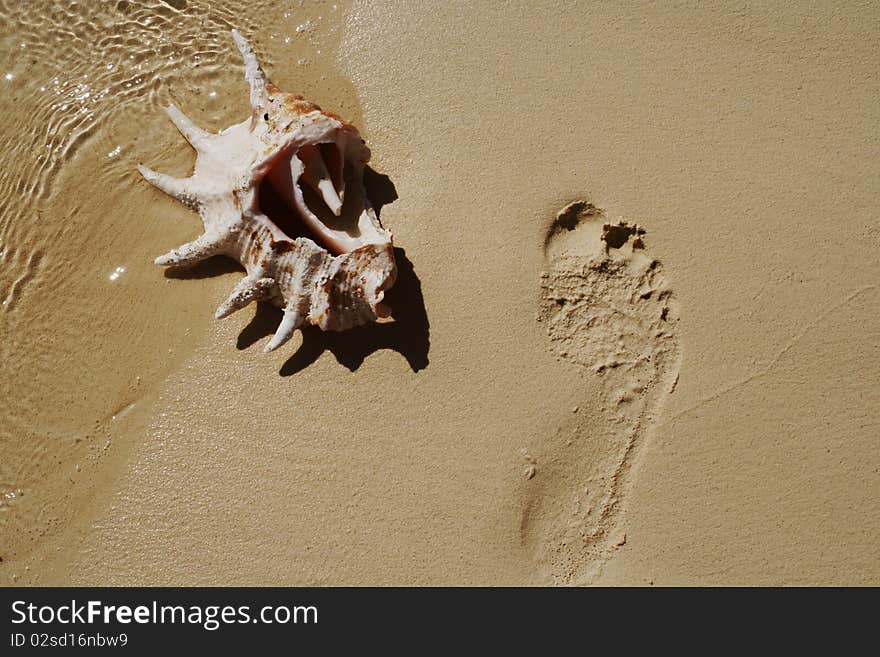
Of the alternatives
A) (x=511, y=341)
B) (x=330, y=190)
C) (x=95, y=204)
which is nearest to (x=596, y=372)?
(x=511, y=341)

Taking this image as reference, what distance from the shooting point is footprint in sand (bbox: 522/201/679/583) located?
9.23 ft

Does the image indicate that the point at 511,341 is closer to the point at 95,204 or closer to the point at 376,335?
the point at 376,335

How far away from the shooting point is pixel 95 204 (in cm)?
350

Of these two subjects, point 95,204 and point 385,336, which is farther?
point 95,204

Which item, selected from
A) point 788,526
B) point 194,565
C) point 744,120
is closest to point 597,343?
point 788,526

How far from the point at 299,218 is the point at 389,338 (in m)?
0.65

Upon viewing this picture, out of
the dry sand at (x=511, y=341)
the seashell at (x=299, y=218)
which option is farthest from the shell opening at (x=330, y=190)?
the dry sand at (x=511, y=341)

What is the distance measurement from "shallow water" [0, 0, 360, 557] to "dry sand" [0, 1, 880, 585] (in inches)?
0.7

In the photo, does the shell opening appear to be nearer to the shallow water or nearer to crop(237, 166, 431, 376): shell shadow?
crop(237, 166, 431, 376): shell shadow

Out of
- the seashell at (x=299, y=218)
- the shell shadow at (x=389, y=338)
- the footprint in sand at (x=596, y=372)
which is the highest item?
the seashell at (x=299, y=218)

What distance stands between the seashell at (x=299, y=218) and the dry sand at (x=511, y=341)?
7.1 inches

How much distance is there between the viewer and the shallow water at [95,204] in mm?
3162

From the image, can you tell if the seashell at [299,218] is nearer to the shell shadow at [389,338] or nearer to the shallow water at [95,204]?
the shell shadow at [389,338]

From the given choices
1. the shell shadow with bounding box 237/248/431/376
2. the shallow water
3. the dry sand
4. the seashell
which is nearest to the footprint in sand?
the dry sand
